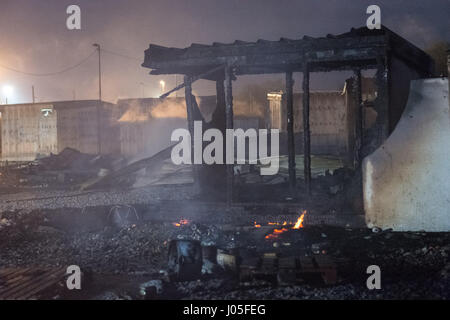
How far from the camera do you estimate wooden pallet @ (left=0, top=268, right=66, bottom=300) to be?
4.57 m

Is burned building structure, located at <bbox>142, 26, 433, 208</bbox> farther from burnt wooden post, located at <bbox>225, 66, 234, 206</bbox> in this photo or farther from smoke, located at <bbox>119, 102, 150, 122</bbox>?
smoke, located at <bbox>119, 102, 150, 122</bbox>

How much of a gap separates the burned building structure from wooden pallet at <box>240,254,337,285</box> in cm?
263

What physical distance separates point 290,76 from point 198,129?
2.53m

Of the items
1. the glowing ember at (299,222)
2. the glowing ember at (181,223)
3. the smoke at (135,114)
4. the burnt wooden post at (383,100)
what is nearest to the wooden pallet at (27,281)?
the glowing ember at (181,223)

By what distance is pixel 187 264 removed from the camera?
5.18 meters

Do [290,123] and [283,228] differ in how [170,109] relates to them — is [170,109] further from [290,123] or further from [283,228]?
[283,228]

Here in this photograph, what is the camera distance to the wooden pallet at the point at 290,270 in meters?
4.88

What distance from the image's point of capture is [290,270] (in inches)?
195

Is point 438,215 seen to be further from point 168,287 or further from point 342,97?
point 342,97

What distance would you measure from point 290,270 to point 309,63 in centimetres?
460

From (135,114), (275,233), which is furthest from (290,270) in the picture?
(135,114)
